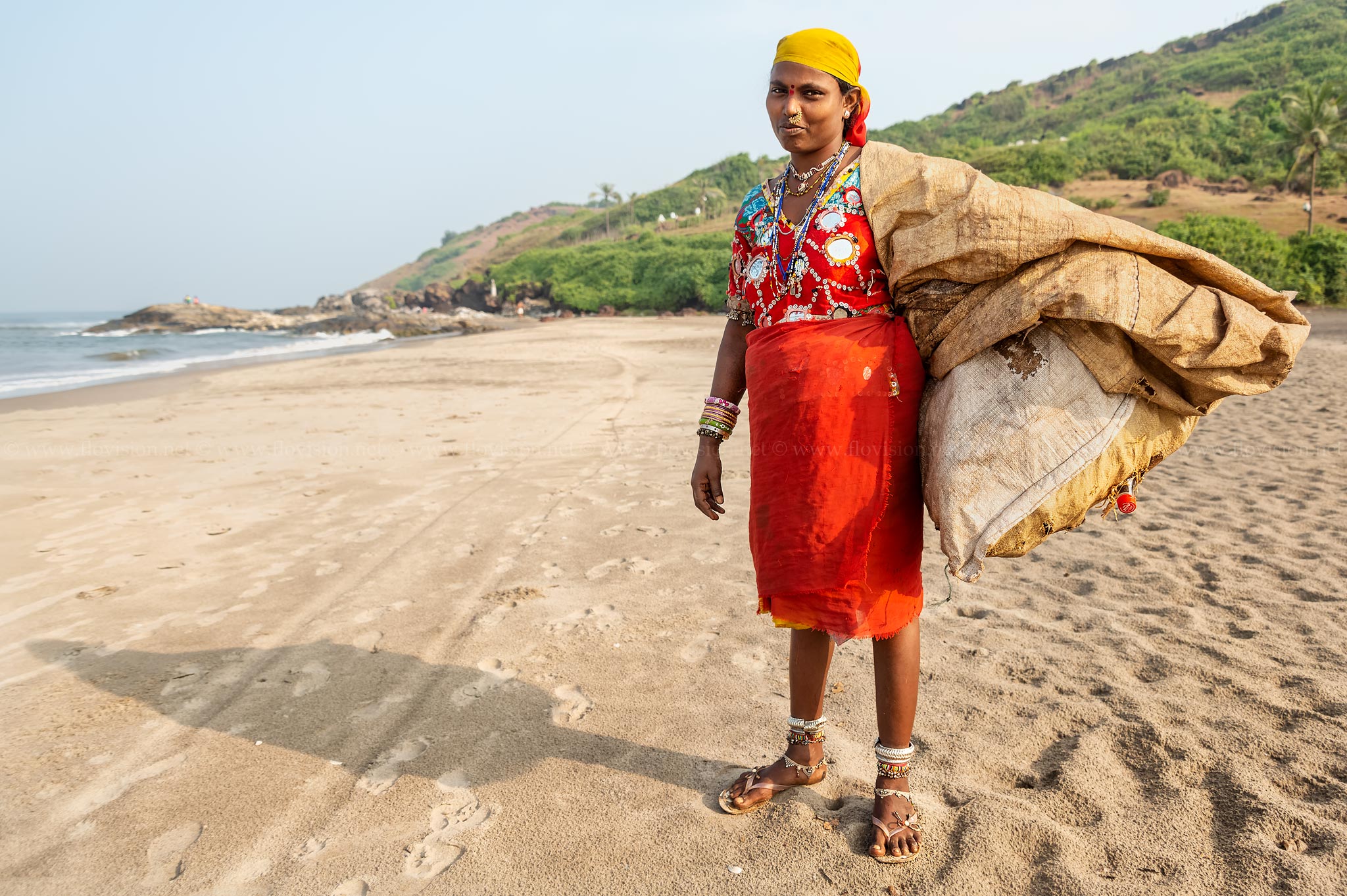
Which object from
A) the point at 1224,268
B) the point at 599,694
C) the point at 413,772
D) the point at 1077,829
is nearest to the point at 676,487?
the point at 599,694

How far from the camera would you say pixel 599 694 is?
2.69m

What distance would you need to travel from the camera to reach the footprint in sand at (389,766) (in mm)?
2197

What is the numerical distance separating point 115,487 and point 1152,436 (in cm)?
624

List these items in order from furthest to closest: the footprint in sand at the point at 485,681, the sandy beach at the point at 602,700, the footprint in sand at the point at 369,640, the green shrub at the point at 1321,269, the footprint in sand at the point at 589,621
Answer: the green shrub at the point at 1321,269 < the footprint in sand at the point at 589,621 < the footprint in sand at the point at 369,640 < the footprint in sand at the point at 485,681 < the sandy beach at the point at 602,700

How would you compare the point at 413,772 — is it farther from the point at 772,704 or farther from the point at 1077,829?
the point at 1077,829

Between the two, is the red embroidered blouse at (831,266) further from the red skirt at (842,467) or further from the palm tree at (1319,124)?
the palm tree at (1319,124)

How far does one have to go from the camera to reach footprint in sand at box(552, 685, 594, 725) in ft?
8.34

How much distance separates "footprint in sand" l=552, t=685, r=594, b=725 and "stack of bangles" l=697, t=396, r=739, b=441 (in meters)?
1.07

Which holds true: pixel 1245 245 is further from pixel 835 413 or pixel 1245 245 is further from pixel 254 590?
pixel 254 590

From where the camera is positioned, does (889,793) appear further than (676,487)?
No

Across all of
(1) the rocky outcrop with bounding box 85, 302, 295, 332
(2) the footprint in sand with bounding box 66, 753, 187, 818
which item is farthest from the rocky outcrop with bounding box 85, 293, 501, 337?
(2) the footprint in sand with bounding box 66, 753, 187, 818

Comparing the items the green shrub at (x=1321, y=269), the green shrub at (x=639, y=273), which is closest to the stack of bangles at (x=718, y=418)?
the green shrub at (x=1321, y=269)

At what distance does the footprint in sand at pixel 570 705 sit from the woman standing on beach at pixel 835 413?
946 mm

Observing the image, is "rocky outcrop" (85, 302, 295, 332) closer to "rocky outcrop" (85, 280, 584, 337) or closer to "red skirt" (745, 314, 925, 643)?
"rocky outcrop" (85, 280, 584, 337)
